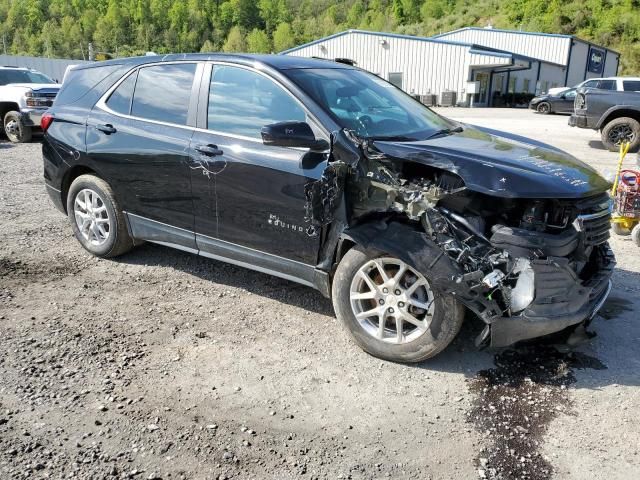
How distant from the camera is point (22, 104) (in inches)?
511

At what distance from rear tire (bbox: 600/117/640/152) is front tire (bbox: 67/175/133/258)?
39.7ft

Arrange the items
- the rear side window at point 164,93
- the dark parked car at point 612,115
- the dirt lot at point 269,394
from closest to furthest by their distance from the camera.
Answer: the dirt lot at point 269,394 → the rear side window at point 164,93 → the dark parked car at point 612,115

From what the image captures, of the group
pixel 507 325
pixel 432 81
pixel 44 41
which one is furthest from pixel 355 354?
pixel 44 41

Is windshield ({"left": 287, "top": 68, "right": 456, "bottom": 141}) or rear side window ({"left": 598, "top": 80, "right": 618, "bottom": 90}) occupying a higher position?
rear side window ({"left": 598, "top": 80, "right": 618, "bottom": 90})

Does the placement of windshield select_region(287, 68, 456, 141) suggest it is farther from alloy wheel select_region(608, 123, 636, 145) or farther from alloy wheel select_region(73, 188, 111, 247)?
alloy wheel select_region(608, 123, 636, 145)

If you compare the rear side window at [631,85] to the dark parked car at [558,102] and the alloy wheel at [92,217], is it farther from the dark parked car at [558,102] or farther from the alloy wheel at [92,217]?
the alloy wheel at [92,217]

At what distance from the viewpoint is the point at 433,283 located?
3.08 meters

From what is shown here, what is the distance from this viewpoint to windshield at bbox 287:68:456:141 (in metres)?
3.70

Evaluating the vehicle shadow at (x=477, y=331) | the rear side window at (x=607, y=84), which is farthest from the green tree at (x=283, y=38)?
the vehicle shadow at (x=477, y=331)

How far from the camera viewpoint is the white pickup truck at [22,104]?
1289 cm

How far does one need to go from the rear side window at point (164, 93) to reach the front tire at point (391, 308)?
1.83 meters

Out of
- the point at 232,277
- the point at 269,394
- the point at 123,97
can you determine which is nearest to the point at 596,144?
the point at 232,277

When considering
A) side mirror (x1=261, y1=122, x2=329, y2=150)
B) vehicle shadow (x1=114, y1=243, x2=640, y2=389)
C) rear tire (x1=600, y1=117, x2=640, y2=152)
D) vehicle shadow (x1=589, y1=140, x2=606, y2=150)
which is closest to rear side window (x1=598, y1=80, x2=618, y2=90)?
vehicle shadow (x1=589, y1=140, x2=606, y2=150)

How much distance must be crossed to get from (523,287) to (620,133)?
1211 centimetres
